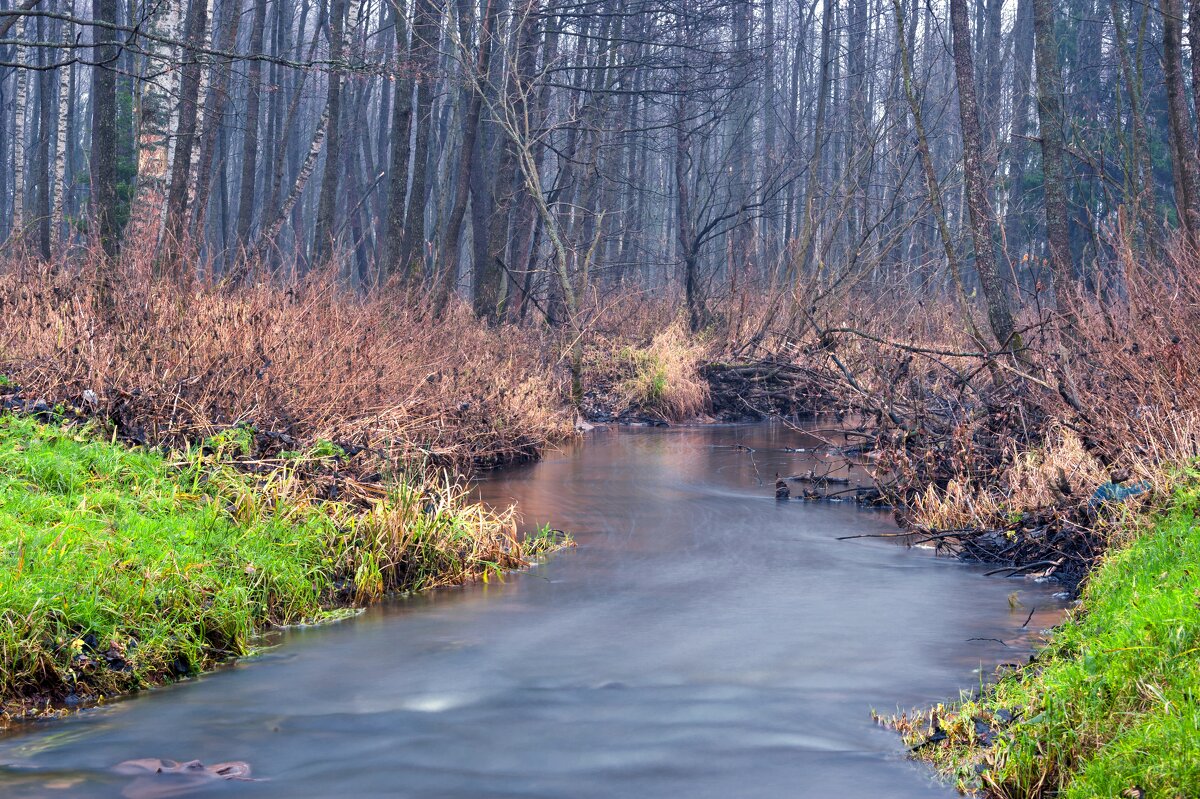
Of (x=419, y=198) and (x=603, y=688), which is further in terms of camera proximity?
(x=419, y=198)

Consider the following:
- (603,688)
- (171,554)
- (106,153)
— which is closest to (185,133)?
(106,153)

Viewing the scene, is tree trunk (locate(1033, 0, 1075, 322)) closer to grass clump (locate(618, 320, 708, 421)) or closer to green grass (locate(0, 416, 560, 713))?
grass clump (locate(618, 320, 708, 421))

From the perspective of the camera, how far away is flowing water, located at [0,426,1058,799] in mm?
5227

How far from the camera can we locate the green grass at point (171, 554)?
5938mm

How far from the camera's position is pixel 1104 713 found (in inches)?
183

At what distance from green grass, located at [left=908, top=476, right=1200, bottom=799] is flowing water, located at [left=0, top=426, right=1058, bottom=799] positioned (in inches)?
14.5

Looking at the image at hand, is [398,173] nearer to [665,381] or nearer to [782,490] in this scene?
→ [665,381]

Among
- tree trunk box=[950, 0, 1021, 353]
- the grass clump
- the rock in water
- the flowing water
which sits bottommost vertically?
the flowing water

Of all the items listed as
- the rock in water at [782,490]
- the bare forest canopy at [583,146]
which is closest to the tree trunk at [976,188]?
the bare forest canopy at [583,146]

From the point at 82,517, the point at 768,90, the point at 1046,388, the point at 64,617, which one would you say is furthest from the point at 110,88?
the point at 768,90

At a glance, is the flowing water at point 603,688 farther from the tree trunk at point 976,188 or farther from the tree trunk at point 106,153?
the tree trunk at point 106,153

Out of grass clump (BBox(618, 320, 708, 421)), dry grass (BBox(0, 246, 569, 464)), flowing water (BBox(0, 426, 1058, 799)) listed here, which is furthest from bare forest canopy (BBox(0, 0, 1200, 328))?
flowing water (BBox(0, 426, 1058, 799))

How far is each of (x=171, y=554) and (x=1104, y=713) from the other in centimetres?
510

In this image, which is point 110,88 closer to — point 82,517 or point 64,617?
point 82,517
